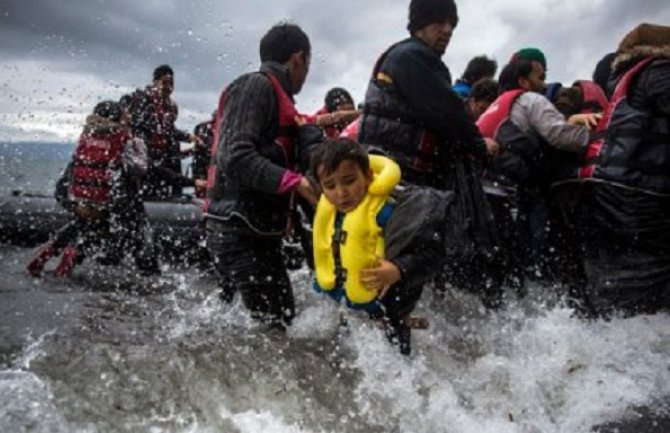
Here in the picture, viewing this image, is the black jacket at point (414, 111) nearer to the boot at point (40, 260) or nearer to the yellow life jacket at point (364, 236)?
the yellow life jacket at point (364, 236)

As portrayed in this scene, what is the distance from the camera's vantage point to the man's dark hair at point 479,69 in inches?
243

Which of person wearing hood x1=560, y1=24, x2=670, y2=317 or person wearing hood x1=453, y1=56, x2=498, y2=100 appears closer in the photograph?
person wearing hood x1=560, y1=24, x2=670, y2=317

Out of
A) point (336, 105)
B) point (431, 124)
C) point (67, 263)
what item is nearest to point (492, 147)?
point (431, 124)

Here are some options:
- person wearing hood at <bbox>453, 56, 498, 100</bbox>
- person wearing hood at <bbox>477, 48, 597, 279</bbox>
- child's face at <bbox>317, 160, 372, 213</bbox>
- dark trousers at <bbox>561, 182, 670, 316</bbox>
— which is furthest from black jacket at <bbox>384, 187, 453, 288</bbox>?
person wearing hood at <bbox>453, 56, 498, 100</bbox>

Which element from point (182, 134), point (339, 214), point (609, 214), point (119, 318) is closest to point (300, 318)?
point (339, 214)

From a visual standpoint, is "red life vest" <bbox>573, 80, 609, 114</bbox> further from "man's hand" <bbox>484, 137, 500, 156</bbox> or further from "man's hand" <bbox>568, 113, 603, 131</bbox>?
"man's hand" <bbox>484, 137, 500, 156</bbox>

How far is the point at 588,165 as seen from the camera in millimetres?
4285

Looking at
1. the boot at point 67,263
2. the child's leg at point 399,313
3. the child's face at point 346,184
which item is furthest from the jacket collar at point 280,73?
the boot at point 67,263

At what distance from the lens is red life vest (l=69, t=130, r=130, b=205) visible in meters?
6.87

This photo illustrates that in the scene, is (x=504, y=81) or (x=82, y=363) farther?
(x=504, y=81)

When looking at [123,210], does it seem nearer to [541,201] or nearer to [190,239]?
[190,239]

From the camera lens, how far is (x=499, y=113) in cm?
480

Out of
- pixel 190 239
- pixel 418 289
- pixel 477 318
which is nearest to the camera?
pixel 418 289

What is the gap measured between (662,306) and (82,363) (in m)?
3.59
